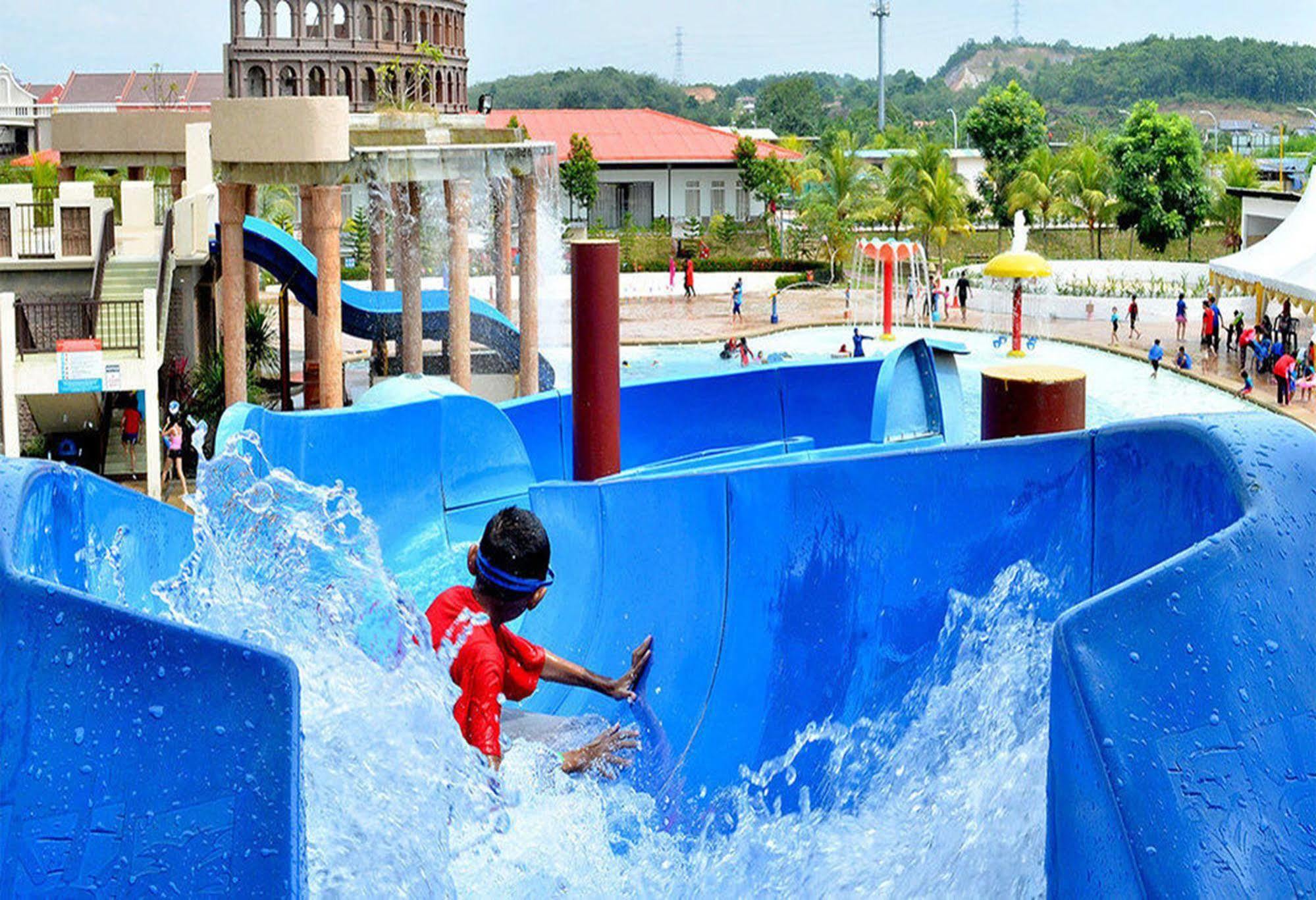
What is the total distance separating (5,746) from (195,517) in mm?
2171

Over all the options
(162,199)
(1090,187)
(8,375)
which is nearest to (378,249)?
(162,199)

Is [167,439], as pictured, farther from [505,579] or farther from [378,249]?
[505,579]

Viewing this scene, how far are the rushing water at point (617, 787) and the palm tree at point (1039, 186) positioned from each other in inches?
1569

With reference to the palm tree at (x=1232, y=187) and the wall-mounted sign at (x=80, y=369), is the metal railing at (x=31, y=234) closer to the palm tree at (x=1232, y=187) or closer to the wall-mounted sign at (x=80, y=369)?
the wall-mounted sign at (x=80, y=369)

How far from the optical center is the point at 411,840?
4121 millimetres

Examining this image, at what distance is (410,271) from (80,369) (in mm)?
4329

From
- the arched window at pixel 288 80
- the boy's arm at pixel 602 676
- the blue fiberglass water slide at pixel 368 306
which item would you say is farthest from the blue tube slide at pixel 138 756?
the arched window at pixel 288 80

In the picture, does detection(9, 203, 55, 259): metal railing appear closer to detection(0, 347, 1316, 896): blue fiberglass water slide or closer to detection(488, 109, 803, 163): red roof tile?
detection(0, 347, 1316, 896): blue fiberglass water slide

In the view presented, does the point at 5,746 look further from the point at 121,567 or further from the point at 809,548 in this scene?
the point at 809,548

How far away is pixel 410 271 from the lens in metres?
18.9

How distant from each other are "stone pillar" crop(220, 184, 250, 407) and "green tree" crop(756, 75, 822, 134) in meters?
90.8

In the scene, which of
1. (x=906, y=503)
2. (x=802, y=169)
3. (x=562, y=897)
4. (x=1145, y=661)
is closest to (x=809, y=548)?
(x=906, y=503)

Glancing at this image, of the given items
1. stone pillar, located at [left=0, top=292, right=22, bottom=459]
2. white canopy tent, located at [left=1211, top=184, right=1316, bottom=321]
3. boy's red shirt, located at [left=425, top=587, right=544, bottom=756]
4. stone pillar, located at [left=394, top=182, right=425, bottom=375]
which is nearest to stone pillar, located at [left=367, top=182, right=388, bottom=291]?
stone pillar, located at [left=394, top=182, right=425, bottom=375]

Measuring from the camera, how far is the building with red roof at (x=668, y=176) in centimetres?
5325
